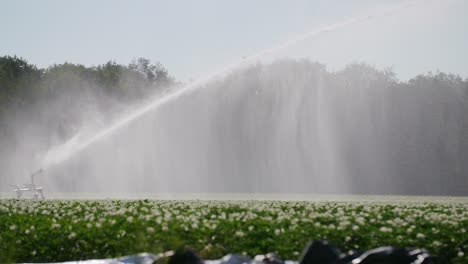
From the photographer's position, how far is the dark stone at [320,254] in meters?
8.19

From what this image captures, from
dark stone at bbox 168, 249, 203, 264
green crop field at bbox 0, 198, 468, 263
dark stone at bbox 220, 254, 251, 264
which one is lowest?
dark stone at bbox 220, 254, 251, 264

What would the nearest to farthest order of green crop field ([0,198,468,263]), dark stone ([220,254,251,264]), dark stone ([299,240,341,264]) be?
dark stone ([299,240,341,264]) < dark stone ([220,254,251,264]) < green crop field ([0,198,468,263])

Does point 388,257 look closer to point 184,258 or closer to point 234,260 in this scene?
point 234,260

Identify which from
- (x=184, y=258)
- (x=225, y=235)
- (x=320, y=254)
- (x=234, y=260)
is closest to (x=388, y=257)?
(x=320, y=254)

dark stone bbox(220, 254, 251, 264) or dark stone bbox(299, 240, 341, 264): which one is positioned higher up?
dark stone bbox(299, 240, 341, 264)

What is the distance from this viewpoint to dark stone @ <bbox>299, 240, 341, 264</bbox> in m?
8.19

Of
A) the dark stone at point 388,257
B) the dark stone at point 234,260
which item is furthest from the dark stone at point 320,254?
the dark stone at point 234,260

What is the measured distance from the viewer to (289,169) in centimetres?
4547

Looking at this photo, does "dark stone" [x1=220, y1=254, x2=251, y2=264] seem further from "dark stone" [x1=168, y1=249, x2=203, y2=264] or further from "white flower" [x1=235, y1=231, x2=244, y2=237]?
"white flower" [x1=235, y1=231, x2=244, y2=237]

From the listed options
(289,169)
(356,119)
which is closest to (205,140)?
(289,169)

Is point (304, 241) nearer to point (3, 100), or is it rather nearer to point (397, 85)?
point (397, 85)

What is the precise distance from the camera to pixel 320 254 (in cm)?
821

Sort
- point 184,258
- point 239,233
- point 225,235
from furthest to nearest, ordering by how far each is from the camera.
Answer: point 225,235
point 239,233
point 184,258

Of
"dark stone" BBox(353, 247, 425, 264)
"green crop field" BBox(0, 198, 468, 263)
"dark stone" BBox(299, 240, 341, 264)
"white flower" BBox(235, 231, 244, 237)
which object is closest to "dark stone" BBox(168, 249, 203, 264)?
"dark stone" BBox(299, 240, 341, 264)
